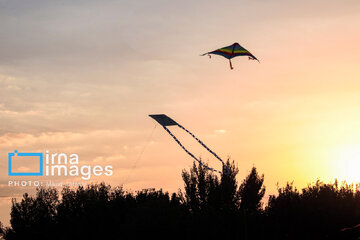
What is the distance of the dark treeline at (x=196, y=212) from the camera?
5734 cm

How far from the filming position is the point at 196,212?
6262 cm

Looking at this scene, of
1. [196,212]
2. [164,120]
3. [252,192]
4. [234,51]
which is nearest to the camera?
[234,51]

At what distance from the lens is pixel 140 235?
201 feet

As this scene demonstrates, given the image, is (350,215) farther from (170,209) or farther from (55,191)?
(55,191)

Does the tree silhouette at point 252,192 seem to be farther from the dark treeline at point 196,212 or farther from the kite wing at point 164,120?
the kite wing at point 164,120

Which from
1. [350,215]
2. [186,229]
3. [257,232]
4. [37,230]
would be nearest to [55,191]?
[37,230]

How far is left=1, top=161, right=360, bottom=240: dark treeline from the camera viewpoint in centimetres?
5734

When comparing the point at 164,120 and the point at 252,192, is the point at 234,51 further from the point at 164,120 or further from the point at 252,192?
the point at 252,192

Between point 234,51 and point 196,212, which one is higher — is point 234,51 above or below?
above

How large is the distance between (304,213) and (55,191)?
1722 inches

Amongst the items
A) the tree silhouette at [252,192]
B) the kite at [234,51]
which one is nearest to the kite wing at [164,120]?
Answer: the kite at [234,51]

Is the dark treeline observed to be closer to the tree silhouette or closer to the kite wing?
the tree silhouette

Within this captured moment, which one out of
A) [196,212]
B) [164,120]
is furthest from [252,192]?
[164,120]

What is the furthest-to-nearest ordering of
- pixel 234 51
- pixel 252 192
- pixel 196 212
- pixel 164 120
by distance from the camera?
pixel 252 192, pixel 196 212, pixel 164 120, pixel 234 51
